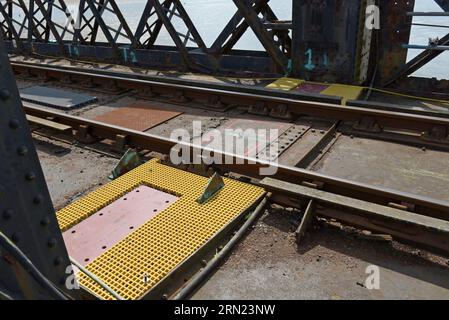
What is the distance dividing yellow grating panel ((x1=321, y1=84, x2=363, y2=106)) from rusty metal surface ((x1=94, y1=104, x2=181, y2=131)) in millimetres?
2966

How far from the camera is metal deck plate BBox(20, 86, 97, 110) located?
805cm

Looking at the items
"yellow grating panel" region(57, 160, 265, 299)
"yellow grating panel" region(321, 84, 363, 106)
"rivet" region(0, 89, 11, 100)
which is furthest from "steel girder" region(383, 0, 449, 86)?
"rivet" region(0, 89, 11, 100)

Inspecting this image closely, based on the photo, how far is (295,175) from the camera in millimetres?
4324

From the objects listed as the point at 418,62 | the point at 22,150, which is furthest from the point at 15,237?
the point at 418,62

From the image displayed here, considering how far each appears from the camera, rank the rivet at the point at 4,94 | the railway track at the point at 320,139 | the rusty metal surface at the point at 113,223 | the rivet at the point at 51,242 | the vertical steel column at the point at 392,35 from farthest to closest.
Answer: the vertical steel column at the point at 392,35 → the rusty metal surface at the point at 113,223 → the railway track at the point at 320,139 → the rivet at the point at 51,242 → the rivet at the point at 4,94

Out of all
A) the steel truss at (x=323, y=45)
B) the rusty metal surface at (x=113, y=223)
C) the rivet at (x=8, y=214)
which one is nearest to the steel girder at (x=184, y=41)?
the steel truss at (x=323, y=45)

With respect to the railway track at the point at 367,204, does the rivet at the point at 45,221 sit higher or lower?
higher

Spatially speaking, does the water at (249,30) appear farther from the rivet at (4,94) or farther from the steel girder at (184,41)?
the rivet at (4,94)

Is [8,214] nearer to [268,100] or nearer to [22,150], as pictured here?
[22,150]

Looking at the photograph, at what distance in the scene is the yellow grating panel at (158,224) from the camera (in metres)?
3.23

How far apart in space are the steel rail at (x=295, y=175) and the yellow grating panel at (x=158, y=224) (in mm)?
263

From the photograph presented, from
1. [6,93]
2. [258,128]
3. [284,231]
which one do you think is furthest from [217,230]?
[258,128]

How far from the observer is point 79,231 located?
386cm

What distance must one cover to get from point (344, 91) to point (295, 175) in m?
3.70
